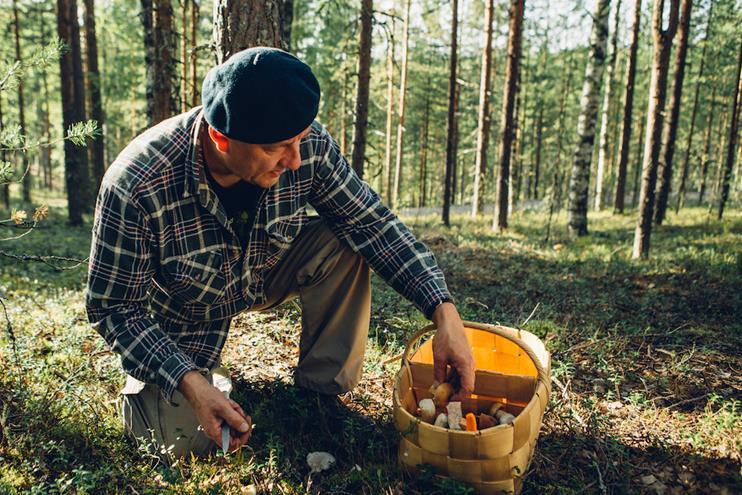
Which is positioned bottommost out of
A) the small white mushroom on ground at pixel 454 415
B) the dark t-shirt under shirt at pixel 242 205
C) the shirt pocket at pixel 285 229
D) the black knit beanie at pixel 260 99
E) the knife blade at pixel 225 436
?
the small white mushroom on ground at pixel 454 415

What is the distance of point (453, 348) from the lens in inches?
91.7

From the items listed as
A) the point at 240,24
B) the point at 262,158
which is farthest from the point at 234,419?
the point at 240,24

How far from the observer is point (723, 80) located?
25.8 m

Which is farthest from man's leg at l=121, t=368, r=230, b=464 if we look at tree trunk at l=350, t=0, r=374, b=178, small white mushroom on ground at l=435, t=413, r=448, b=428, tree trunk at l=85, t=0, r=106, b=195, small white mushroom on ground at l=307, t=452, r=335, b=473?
tree trunk at l=85, t=0, r=106, b=195

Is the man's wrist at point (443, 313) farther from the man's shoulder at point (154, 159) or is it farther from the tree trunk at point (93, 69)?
the tree trunk at point (93, 69)

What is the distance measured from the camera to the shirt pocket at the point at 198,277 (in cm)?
244

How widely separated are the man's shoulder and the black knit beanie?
0.37m

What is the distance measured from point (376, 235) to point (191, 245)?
3.04 ft

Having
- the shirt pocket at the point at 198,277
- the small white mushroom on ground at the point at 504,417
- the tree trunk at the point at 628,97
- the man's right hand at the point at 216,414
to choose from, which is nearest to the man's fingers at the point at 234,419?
the man's right hand at the point at 216,414

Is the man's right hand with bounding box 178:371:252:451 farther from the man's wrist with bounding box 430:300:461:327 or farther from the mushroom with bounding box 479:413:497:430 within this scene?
the mushroom with bounding box 479:413:497:430

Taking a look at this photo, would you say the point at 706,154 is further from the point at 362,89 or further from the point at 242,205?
the point at 242,205

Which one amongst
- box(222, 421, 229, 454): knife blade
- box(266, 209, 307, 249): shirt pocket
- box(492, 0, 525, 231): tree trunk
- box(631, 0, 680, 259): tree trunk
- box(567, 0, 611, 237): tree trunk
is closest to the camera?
box(222, 421, 229, 454): knife blade

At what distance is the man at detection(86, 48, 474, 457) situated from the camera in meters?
2.03

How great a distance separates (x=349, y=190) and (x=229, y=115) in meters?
0.90
